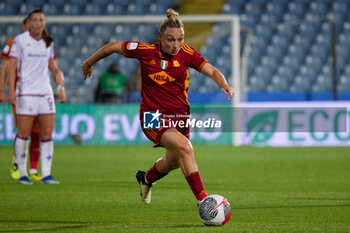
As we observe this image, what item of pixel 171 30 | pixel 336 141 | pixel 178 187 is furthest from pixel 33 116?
pixel 336 141

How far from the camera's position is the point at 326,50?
23031mm

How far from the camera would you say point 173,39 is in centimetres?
570

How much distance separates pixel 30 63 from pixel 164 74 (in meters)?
3.33

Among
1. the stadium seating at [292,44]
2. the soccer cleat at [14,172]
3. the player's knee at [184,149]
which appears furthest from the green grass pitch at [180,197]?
the stadium seating at [292,44]

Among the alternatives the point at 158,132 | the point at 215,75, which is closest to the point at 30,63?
the point at 158,132

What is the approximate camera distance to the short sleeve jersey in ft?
19.4

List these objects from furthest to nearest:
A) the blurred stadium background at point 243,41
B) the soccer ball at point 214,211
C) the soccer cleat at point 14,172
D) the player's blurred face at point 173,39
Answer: the blurred stadium background at point 243,41, the soccer cleat at point 14,172, the player's blurred face at point 173,39, the soccer ball at point 214,211

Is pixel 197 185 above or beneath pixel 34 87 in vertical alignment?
beneath

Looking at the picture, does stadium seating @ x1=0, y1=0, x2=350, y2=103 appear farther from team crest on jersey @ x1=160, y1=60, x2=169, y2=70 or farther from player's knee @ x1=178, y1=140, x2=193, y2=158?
player's knee @ x1=178, y1=140, x2=193, y2=158

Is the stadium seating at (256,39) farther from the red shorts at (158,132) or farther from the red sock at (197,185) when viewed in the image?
the red sock at (197,185)

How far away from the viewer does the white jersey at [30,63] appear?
8.78m

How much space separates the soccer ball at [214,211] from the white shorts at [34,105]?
3919mm

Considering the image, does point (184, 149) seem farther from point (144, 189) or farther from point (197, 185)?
point (144, 189)

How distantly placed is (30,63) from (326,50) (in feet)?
51.5
